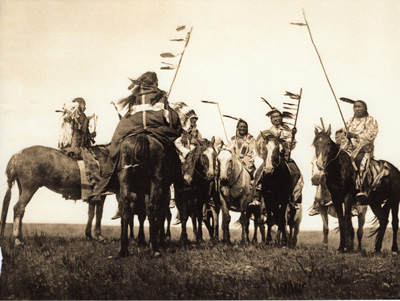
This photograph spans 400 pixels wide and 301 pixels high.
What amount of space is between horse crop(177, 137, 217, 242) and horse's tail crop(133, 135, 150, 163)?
219 centimetres

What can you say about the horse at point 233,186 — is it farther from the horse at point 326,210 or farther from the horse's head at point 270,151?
the horse at point 326,210

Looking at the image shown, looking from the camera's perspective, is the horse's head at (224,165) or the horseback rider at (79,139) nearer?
the horseback rider at (79,139)

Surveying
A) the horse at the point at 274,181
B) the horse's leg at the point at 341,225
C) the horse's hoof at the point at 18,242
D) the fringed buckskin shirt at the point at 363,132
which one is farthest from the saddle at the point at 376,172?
the horse's hoof at the point at 18,242

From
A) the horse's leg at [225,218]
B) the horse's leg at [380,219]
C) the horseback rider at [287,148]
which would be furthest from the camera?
the horseback rider at [287,148]

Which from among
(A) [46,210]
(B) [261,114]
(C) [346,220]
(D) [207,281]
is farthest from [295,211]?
(A) [46,210]

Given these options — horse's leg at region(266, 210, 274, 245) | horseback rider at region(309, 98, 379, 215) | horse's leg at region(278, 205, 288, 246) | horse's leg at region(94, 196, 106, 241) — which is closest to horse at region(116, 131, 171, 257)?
horse's leg at region(94, 196, 106, 241)

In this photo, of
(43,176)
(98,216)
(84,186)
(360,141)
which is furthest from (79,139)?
(360,141)

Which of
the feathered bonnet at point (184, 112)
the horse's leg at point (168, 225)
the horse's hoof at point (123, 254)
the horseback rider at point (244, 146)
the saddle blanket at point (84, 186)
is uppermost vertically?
the feathered bonnet at point (184, 112)

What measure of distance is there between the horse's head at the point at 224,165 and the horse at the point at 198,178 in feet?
0.38

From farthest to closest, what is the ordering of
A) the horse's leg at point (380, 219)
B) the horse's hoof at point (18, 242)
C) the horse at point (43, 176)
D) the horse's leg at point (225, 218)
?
the horse's leg at point (225, 218)
the horse's leg at point (380, 219)
the horse at point (43, 176)
the horse's hoof at point (18, 242)

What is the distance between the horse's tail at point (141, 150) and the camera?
955 centimetres

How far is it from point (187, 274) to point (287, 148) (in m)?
3.15

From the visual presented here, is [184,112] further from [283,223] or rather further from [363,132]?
[363,132]

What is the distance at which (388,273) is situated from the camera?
9.77 m
